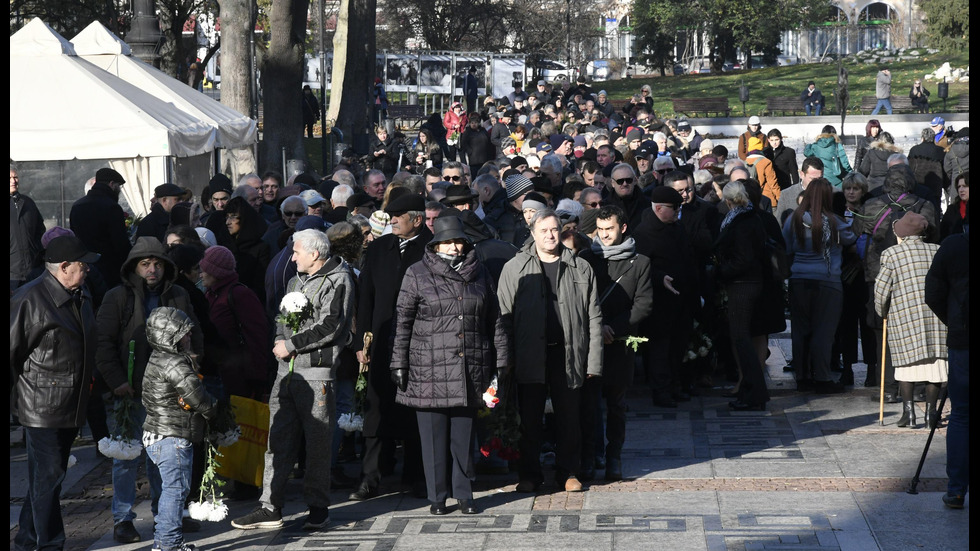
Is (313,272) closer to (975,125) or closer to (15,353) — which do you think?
(15,353)

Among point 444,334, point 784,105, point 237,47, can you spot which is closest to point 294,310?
point 444,334

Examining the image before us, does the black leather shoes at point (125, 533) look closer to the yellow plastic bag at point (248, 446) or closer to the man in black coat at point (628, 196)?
the yellow plastic bag at point (248, 446)

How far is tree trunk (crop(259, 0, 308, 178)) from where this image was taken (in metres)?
20.5

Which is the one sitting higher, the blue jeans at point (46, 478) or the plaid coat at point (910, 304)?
the plaid coat at point (910, 304)

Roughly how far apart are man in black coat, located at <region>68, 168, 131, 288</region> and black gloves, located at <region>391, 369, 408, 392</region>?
4961 millimetres

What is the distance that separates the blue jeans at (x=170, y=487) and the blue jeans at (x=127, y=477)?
373mm

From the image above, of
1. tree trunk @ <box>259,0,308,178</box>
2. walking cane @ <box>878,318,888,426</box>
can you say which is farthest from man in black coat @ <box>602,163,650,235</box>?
tree trunk @ <box>259,0,308,178</box>

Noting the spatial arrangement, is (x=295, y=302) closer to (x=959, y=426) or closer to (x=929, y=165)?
(x=959, y=426)

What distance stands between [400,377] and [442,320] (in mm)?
427

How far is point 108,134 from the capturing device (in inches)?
555

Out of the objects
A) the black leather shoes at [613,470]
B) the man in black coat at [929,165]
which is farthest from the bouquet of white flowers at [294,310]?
the man in black coat at [929,165]

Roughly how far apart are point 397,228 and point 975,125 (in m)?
3.57

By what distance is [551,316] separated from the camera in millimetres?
8195

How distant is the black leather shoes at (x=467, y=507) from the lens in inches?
313
